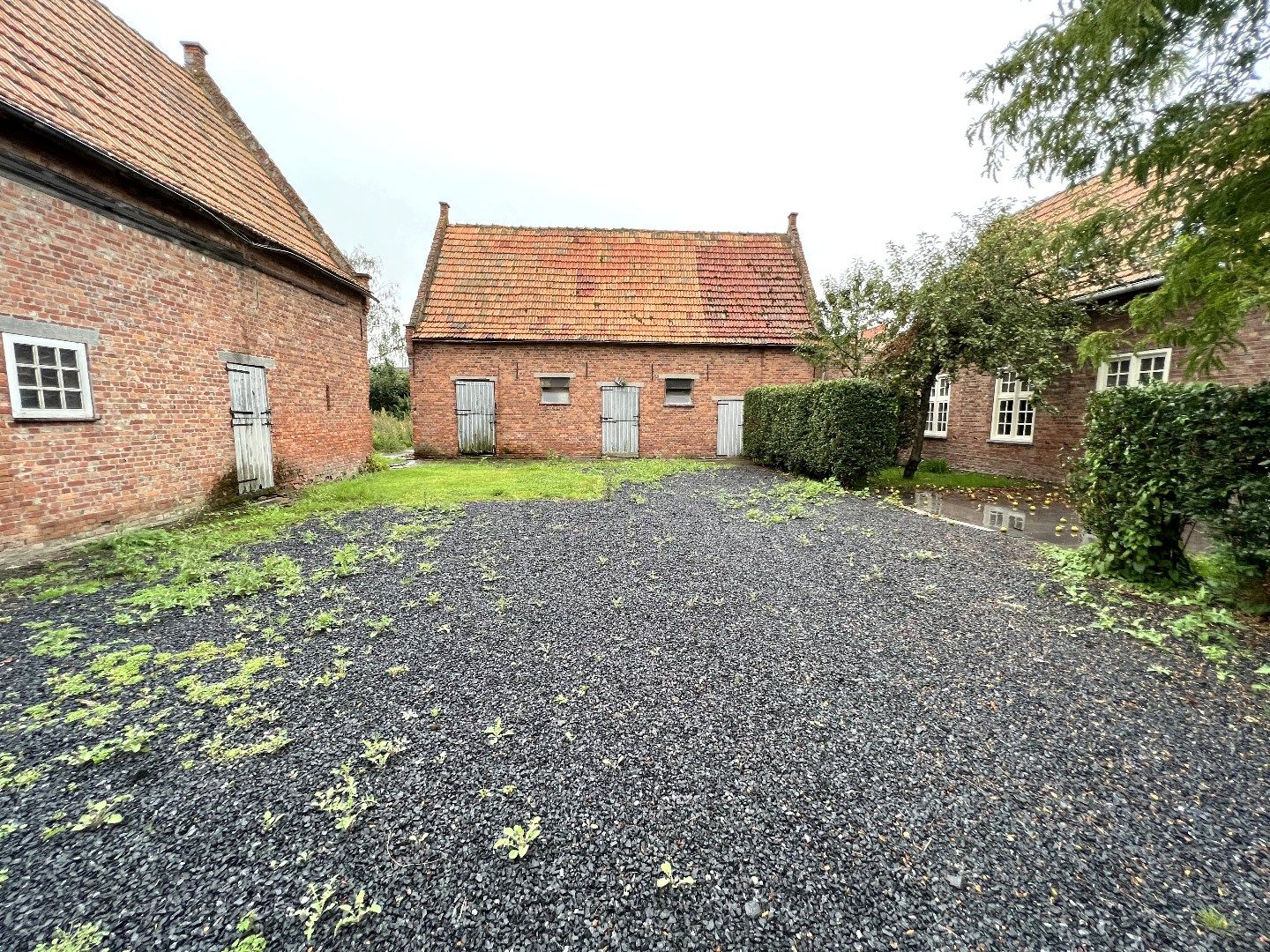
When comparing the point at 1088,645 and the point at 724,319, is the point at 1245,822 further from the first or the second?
the point at 724,319

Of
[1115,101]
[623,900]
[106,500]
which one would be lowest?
[623,900]

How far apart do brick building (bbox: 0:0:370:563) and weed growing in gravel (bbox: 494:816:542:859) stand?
22.4 ft

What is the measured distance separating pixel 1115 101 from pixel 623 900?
6922 mm

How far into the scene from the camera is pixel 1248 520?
3.96 metres

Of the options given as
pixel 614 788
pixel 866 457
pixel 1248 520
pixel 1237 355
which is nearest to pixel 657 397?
pixel 866 457

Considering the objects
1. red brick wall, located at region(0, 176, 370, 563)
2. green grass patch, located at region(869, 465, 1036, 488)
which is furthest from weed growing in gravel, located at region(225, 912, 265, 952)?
green grass patch, located at region(869, 465, 1036, 488)

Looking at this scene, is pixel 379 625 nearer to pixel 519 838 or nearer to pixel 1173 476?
pixel 519 838

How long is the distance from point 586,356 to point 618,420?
2.17 meters

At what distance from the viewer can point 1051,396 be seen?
11766mm

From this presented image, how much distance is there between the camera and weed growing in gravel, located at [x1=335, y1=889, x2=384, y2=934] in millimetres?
1746

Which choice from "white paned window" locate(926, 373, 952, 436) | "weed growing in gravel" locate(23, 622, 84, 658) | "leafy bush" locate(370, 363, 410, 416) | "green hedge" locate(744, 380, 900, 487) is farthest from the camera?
"leafy bush" locate(370, 363, 410, 416)

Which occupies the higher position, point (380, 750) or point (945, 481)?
point (945, 481)

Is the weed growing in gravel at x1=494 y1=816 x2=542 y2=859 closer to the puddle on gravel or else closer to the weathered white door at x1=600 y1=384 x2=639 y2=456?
the puddle on gravel

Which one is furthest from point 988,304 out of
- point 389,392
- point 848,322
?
point 389,392
